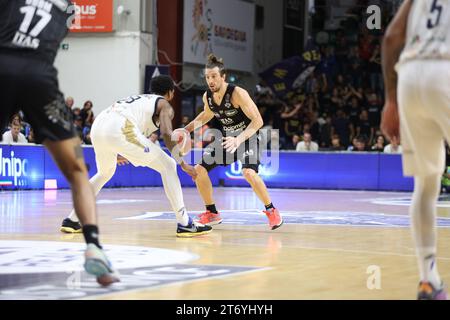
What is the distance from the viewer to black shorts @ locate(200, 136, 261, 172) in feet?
37.3

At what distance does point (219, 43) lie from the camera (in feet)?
95.8

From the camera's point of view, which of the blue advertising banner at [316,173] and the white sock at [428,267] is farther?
the blue advertising banner at [316,173]

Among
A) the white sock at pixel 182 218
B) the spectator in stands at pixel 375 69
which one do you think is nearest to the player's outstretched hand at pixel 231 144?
the white sock at pixel 182 218

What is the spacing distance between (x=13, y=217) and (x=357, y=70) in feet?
60.5

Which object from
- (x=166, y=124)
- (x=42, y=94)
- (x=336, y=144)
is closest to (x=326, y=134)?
(x=336, y=144)

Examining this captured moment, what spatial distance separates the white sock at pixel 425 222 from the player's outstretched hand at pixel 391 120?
1.15 ft

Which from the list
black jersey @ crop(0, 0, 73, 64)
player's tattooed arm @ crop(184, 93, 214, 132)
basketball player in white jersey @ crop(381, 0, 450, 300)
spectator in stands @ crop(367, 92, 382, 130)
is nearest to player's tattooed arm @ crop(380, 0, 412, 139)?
basketball player in white jersey @ crop(381, 0, 450, 300)

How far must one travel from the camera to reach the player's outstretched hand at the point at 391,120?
5547mm

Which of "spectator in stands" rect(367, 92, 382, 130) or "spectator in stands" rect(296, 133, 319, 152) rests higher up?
"spectator in stands" rect(367, 92, 382, 130)

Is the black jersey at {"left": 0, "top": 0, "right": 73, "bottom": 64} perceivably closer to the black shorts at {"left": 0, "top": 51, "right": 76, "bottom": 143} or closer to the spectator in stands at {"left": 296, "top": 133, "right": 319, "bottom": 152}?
the black shorts at {"left": 0, "top": 51, "right": 76, "bottom": 143}

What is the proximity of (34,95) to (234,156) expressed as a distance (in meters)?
5.81

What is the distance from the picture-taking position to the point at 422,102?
517 centimetres

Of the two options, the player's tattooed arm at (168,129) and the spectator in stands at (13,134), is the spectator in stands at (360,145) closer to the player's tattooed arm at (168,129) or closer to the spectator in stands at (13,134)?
the spectator in stands at (13,134)

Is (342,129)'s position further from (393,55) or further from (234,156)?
(393,55)
